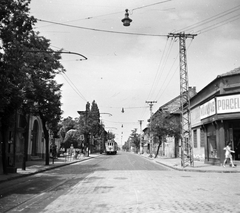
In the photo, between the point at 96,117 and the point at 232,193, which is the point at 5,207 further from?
the point at 96,117

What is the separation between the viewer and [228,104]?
23.1m

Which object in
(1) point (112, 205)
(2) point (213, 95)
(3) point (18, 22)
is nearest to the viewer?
(1) point (112, 205)

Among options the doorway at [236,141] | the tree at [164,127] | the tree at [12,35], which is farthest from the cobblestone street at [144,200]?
the tree at [164,127]

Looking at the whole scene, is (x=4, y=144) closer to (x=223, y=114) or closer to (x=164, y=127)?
(x=223, y=114)

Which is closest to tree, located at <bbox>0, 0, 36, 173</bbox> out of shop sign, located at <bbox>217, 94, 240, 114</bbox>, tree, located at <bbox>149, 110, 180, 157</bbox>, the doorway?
shop sign, located at <bbox>217, 94, 240, 114</bbox>

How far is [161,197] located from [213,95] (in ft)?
62.1

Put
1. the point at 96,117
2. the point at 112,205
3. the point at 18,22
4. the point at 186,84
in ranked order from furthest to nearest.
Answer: the point at 96,117 < the point at 186,84 < the point at 18,22 < the point at 112,205

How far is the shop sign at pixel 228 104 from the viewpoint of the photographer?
74.6ft

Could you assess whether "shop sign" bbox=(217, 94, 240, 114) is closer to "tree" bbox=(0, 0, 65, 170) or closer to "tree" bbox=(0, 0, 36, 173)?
"tree" bbox=(0, 0, 65, 170)

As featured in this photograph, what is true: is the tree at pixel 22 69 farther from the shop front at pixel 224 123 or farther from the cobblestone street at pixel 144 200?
the shop front at pixel 224 123

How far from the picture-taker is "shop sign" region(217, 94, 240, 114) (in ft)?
74.6

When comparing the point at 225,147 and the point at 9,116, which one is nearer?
the point at 9,116

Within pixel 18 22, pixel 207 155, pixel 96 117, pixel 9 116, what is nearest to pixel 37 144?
pixel 9 116

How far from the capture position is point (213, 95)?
25797mm
